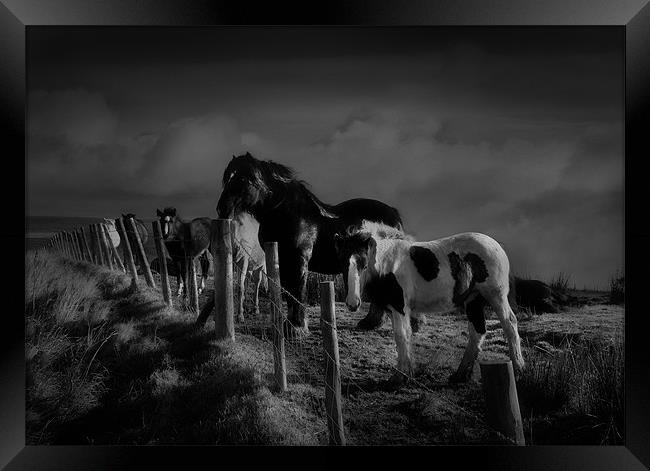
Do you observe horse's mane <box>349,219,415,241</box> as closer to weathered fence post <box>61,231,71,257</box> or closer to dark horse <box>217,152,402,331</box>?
dark horse <box>217,152,402,331</box>

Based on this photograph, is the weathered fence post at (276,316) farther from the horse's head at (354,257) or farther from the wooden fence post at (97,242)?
the wooden fence post at (97,242)

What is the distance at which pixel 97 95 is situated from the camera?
398 cm

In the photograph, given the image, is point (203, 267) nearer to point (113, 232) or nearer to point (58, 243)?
point (113, 232)

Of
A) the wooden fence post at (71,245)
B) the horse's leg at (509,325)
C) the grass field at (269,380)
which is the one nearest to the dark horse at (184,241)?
the grass field at (269,380)

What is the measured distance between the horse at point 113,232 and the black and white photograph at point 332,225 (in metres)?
0.02

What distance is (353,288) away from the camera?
3795 millimetres

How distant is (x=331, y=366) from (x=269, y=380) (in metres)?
0.54

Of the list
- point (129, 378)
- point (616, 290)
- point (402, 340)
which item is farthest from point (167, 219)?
point (616, 290)

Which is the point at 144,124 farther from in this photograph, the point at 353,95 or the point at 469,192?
the point at 469,192

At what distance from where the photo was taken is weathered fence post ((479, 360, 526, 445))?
3.21m

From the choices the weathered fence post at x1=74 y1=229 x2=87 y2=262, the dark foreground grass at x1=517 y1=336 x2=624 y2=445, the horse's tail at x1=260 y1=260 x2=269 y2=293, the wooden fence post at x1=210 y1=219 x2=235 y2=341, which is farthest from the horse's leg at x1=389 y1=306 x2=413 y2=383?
the weathered fence post at x1=74 y1=229 x2=87 y2=262

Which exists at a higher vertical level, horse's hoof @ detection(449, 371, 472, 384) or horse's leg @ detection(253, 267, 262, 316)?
horse's leg @ detection(253, 267, 262, 316)
